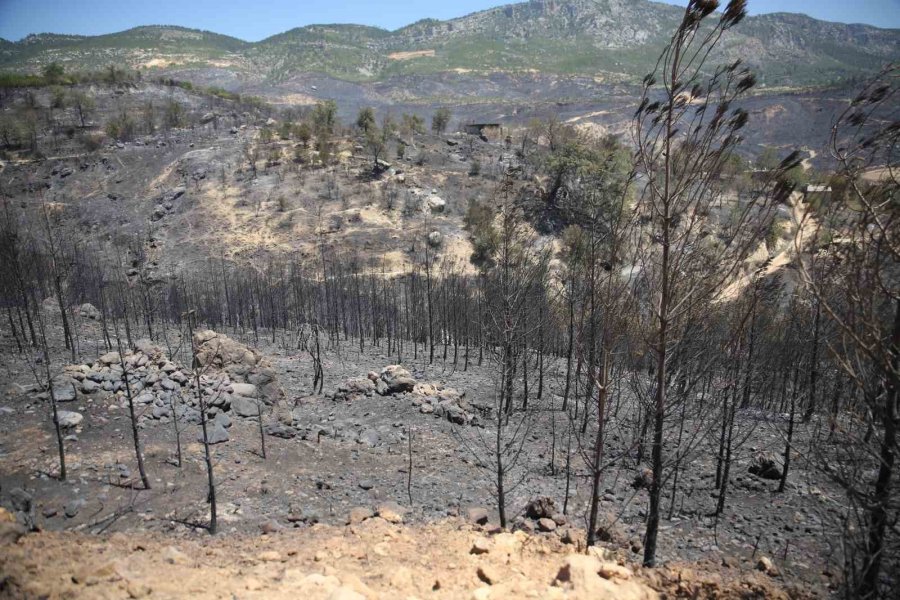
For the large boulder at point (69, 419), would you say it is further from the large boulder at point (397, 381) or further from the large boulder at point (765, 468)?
the large boulder at point (765, 468)

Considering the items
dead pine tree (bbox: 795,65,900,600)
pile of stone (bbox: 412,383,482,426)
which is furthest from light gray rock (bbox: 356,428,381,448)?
dead pine tree (bbox: 795,65,900,600)

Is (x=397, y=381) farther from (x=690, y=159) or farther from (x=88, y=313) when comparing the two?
(x=88, y=313)

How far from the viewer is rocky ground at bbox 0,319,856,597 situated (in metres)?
8.48

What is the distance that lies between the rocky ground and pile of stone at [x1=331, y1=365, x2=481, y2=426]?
0.27ft

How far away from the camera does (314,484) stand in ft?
40.1

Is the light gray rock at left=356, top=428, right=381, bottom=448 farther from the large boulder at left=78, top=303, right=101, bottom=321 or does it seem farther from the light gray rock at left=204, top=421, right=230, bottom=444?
the large boulder at left=78, top=303, right=101, bottom=321

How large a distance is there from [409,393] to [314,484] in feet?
22.9

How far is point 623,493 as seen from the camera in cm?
1369

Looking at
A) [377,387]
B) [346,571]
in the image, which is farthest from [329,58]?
[346,571]

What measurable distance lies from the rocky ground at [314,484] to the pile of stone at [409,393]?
0.27 feet

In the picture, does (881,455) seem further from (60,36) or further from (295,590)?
(60,36)

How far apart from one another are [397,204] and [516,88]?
121758mm

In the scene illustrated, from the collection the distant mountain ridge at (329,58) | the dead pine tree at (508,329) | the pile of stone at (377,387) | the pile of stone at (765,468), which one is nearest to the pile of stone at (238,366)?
the pile of stone at (377,387)

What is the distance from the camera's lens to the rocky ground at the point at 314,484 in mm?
8477
